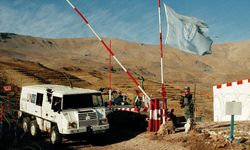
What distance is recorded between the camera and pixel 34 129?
15.2m

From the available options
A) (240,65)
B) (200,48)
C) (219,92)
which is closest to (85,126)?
(200,48)

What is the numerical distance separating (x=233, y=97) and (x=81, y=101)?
22.5 feet

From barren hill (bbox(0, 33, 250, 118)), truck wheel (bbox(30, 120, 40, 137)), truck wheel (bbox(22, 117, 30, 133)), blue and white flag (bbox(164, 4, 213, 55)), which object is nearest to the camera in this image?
blue and white flag (bbox(164, 4, 213, 55))

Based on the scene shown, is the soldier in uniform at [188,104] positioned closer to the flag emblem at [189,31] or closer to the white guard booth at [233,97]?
the white guard booth at [233,97]

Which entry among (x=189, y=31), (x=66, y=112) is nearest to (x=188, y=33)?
(x=189, y=31)

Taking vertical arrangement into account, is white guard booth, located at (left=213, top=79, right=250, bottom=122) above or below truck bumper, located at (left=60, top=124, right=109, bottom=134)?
above

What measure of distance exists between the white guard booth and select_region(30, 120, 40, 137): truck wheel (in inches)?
338

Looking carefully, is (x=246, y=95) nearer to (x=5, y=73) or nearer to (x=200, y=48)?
(x=200, y=48)

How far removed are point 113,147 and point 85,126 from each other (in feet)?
4.44

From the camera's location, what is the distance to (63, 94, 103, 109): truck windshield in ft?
44.7

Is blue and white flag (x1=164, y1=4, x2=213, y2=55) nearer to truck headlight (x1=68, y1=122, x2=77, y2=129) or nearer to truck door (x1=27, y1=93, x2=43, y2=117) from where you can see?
truck headlight (x1=68, y1=122, x2=77, y2=129)

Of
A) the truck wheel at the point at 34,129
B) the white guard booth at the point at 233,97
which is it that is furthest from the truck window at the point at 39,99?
the white guard booth at the point at 233,97

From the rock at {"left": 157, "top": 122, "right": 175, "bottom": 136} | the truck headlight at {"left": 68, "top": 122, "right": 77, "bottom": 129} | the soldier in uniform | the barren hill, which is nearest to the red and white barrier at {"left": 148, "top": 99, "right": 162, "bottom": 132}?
the rock at {"left": 157, "top": 122, "right": 175, "bottom": 136}

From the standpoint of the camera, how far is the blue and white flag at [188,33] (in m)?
12.8
